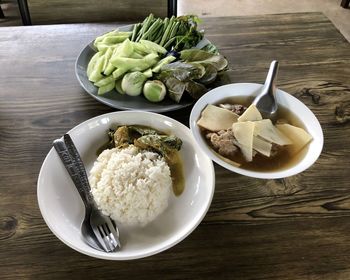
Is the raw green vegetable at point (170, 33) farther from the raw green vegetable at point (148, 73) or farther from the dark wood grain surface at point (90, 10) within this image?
the dark wood grain surface at point (90, 10)

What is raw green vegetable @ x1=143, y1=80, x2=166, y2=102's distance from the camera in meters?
0.94

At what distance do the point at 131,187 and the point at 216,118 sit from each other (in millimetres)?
287

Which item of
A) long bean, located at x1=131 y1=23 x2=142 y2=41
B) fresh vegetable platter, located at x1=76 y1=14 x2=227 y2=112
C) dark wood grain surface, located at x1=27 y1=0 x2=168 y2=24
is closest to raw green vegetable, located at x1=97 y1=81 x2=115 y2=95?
fresh vegetable platter, located at x1=76 y1=14 x2=227 y2=112

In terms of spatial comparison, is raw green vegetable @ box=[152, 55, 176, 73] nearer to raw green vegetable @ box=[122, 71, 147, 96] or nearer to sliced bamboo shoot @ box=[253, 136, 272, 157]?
raw green vegetable @ box=[122, 71, 147, 96]

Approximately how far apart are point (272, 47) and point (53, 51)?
72 centimetres

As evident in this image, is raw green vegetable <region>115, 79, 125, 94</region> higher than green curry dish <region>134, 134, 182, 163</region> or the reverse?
higher

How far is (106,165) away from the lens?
771mm

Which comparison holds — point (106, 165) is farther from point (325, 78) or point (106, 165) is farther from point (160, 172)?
point (325, 78)

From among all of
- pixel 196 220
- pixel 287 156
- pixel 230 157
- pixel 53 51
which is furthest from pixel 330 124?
pixel 53 51

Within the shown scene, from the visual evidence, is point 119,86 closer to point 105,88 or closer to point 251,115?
point 105,88

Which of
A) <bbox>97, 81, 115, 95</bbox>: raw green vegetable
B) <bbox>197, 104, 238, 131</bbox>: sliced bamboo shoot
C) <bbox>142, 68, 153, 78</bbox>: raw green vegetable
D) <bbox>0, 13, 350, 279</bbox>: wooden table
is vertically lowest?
<bbox>0, 13, 350, 279</bbox>: wooden table

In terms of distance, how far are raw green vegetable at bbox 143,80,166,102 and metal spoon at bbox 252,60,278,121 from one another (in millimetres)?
245

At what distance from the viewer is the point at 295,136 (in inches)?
33.6

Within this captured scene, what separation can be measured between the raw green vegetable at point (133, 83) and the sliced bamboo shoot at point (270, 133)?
12.9 inches
